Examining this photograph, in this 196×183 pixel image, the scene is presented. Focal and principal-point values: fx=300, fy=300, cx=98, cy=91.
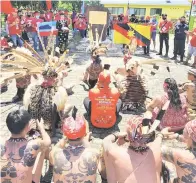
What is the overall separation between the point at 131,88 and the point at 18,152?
3.23 metres

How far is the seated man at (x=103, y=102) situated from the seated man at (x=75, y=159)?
76.7 inches

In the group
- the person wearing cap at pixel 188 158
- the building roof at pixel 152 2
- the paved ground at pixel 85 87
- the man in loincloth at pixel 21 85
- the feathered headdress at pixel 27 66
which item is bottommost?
the paved ground at pixel 85 87

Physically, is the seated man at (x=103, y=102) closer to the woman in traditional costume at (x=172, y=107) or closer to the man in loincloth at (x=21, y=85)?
the woman in traditional costume at (x=172, y=107)

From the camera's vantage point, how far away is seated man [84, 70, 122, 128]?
15.1 ft

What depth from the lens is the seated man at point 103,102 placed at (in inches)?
181

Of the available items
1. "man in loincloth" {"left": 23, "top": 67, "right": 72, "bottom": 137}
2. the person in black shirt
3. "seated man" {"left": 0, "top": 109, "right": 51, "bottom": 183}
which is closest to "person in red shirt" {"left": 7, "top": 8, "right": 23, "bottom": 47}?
the person in black shirt

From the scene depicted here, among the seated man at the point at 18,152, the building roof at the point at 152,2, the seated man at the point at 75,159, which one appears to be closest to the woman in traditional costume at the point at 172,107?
the seated man at the point at 75,159

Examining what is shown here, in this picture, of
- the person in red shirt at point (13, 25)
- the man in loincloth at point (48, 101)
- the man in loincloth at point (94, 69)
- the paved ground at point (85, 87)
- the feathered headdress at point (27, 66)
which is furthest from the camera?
the person in red shirt at point (13, 25)

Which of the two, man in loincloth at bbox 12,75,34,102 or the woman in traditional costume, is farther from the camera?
man in loincloth at bbox 12,75,34,102

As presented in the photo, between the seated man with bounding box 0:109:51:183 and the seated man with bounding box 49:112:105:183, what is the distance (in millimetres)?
215

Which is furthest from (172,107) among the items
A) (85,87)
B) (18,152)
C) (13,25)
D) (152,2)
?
(152,2)

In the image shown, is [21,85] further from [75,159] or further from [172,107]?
[75,159]

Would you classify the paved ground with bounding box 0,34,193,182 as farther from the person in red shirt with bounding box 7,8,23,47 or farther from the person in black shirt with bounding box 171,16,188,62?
the person in red shirt with bounding box 7,8,23,47

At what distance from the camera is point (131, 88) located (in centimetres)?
547
